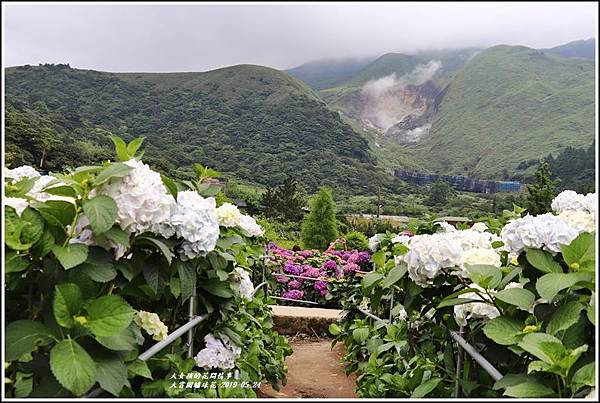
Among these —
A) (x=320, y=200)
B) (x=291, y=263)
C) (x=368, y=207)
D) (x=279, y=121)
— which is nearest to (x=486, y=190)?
(x=368, y=207)

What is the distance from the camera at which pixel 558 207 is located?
195cm

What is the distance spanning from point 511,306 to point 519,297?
8cm

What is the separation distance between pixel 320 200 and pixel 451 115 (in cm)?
4890

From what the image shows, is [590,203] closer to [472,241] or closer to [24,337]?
[472,241]

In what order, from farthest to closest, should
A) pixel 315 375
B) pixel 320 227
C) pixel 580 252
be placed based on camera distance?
pixel 320 227 → pixel 315 375 → pixel 580 252

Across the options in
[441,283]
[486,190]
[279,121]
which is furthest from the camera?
[279,121]

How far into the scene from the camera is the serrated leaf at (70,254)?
2.83 ft

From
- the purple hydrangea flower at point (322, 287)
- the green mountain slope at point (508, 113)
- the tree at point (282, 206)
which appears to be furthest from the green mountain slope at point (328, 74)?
the purple hydrangea flower at point (322, 287)

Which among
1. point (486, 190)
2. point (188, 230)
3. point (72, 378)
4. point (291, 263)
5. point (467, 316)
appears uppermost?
point (188, 230)

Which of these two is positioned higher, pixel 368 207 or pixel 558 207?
pixel 558 207

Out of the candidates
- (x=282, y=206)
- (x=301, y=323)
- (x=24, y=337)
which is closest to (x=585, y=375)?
(x=24, y=337)

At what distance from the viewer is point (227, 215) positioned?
2.09 metres

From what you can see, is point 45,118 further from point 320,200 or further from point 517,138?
point 517,138

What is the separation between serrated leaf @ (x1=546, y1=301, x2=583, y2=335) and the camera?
953mm
